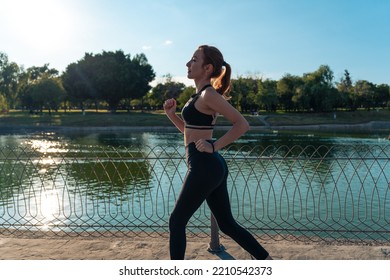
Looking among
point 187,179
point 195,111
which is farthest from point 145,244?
point 195,111

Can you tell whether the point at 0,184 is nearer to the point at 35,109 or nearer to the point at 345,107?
the point at 35,109

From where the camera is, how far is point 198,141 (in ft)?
9.75

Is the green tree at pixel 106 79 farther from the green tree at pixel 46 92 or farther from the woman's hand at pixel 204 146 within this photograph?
the woman's hand at pixel 204 146

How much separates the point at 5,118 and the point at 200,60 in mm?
61322

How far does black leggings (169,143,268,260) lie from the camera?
2963mm

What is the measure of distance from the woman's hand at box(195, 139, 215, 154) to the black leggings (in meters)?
0.04

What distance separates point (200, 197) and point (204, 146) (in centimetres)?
41

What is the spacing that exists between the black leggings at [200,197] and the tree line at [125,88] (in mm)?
63005

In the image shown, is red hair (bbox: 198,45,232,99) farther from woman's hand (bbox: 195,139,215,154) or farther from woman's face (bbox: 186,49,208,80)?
woman's hand (bbox: 195,139,215,154)

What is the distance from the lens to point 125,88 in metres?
65.2

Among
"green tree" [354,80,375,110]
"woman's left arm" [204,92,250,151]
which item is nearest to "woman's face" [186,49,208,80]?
"woman's left arm" [204,92,250,151]

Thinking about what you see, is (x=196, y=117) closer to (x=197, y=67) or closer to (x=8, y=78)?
(x=197, y=67)

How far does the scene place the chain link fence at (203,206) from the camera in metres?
5.63

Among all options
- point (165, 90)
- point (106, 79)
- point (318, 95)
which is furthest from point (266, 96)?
point (106, 79)
